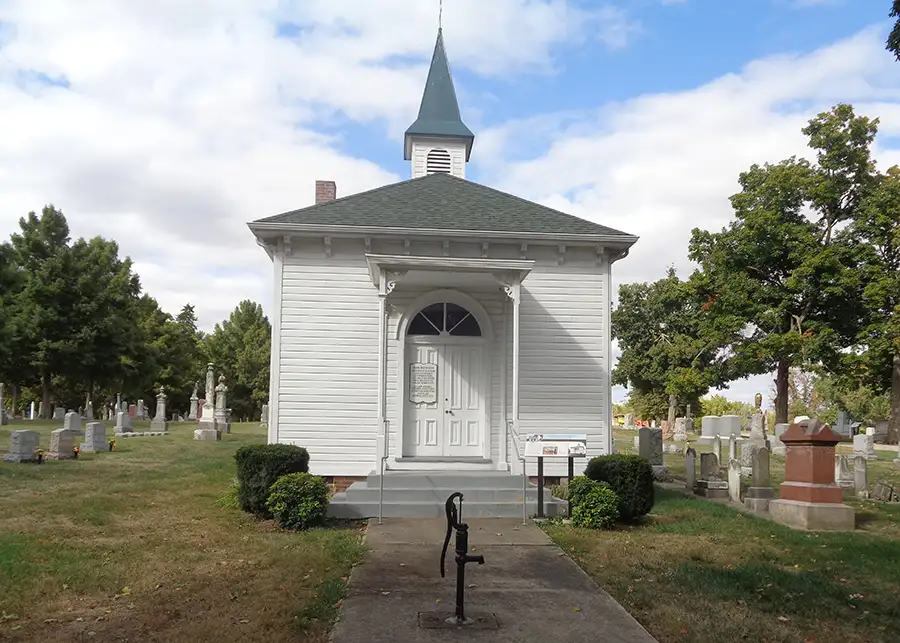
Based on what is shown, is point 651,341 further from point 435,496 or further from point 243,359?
point 435,496

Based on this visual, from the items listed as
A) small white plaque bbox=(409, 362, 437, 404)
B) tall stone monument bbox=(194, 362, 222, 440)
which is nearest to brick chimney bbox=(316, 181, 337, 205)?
small white plaque bbox=(409, 362, 437, 404)

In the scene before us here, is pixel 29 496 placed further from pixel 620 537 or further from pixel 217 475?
pixel 620 537

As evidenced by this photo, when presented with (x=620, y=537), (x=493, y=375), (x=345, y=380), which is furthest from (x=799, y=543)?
(x=345, y=380)

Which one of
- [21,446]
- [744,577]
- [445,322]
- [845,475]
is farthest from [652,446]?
[21,446]

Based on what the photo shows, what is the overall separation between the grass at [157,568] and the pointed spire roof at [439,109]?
38.7 feet

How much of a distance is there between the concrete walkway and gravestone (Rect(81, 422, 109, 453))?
14695mm

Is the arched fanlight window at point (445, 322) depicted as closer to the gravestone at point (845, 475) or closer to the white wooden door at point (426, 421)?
the white wooden door at point (426, 421)

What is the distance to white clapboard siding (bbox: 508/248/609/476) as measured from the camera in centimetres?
1317

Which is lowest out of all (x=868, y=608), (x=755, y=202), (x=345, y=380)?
(x=868, y=608)

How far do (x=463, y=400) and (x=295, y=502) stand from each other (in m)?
4.02

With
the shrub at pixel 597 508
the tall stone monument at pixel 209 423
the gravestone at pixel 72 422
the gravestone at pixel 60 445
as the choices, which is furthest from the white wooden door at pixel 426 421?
the tall stone monument at pixel 209 423

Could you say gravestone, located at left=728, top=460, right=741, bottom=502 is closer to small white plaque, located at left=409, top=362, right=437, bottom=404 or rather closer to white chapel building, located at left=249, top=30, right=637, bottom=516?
white chapel building, located at left=249, top=30, right=637, bottom=516

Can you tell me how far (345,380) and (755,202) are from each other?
26769 millimetres

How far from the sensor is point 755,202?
110ft
